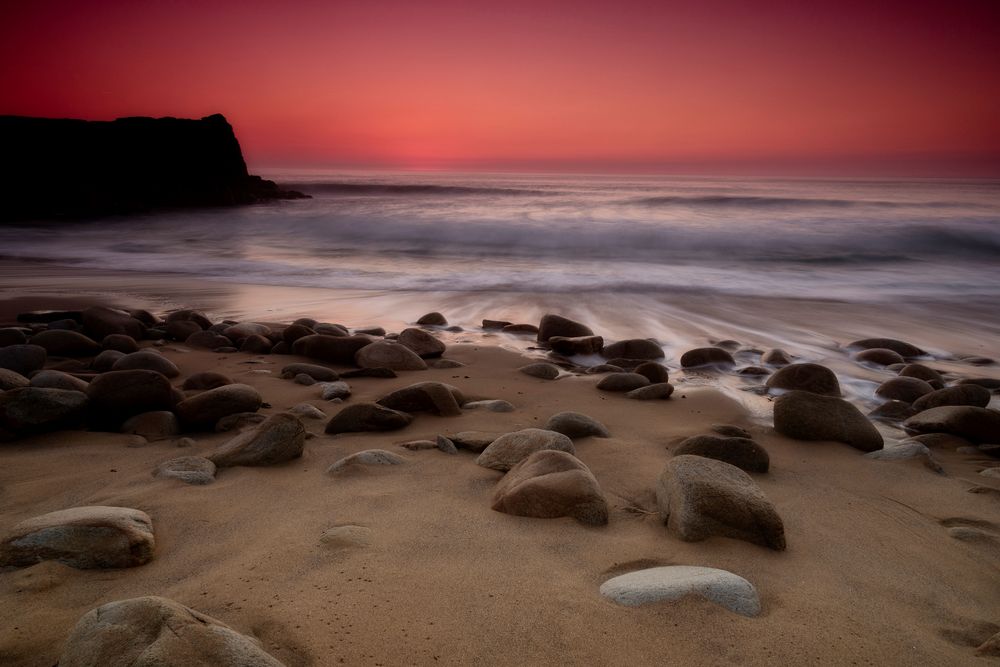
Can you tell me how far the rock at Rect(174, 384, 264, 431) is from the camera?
3.14m

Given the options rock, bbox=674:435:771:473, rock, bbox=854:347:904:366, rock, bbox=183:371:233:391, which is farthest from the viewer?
rock, bbox=854:347:904:366

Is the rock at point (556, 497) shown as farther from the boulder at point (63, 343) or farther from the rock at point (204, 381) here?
the boulder at point (63, 343)

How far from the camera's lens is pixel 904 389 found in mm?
4098

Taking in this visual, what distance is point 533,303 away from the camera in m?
7.82

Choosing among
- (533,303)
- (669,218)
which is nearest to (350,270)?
(533,303)

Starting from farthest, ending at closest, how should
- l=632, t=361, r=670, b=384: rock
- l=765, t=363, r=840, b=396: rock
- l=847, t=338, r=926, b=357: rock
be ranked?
1. l=847, t=338, r=926, b=357: rock
2. l=632, t=361, r=670, b=384: rock
3. l=765, t=363, r=840, b=396: rock

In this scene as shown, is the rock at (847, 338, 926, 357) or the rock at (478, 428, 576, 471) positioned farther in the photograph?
the rock at (847, 338, 926, 357)

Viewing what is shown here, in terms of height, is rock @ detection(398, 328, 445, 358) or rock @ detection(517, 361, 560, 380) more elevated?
rock @ detection(398, 328, 445, 358)

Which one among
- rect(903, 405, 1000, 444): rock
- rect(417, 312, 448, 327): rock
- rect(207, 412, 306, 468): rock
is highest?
rect(207, 412, 306, 468): rock

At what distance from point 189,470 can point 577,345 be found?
10.7 ft

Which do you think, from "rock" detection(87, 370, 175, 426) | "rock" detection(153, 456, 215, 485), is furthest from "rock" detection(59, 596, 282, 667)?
"rock" detection(87, 370, 175, 426)

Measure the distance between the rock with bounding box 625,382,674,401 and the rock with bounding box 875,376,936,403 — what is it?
1502 mm

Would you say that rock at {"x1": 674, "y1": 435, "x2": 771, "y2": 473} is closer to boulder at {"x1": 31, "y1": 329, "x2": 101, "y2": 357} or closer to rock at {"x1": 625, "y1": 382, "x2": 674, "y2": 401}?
rock at {"x1": 625, "y1": 382, "x2": 674, "y2": 401}

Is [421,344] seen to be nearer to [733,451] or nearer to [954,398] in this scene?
[733,451]
